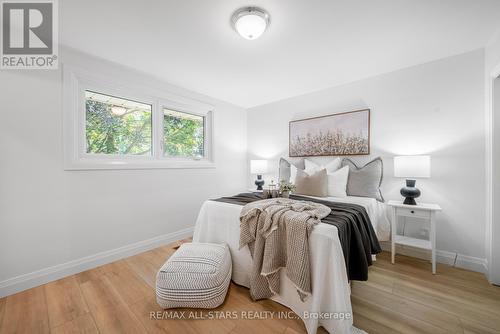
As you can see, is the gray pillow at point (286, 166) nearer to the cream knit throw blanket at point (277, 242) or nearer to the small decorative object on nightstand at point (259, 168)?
the small decorative object on nightstand at point (259, 168)

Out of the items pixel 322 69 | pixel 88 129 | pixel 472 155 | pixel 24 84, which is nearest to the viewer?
pixel 24 84

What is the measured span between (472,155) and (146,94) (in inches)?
156

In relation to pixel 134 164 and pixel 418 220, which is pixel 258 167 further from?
pixel 418 220

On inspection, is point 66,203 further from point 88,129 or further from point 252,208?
point 252,208

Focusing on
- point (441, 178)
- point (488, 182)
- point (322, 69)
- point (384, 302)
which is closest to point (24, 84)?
point (322, 69)

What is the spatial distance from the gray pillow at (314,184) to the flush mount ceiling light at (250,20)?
180 centimetres

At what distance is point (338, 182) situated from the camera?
2.66 m

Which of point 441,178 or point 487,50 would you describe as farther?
point 441,178

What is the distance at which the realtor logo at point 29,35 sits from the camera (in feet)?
5.13

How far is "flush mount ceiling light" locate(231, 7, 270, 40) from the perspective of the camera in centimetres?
155

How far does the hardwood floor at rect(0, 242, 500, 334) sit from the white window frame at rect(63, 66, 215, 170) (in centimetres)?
121

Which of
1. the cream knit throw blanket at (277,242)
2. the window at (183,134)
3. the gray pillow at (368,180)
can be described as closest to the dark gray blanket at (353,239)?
the cream knit throw blanket at (277,242)

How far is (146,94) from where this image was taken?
267 cm

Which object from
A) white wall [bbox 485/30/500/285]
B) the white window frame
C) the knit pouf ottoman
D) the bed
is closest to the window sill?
the white window frame
